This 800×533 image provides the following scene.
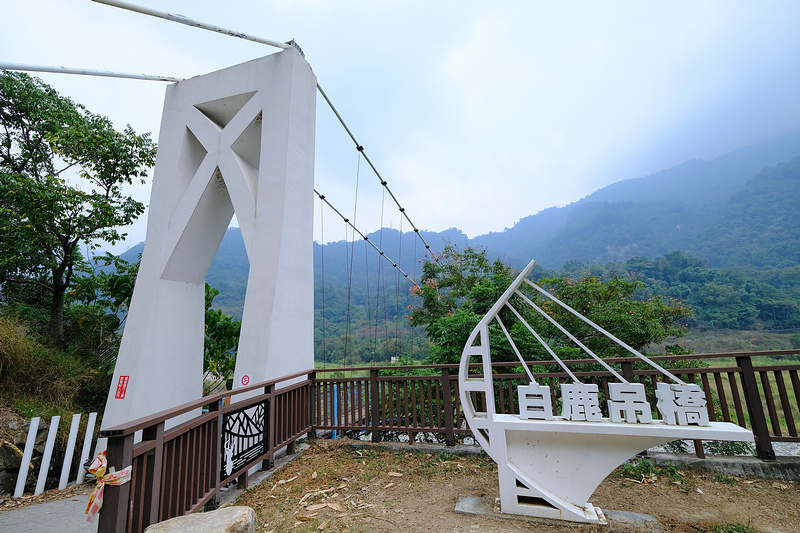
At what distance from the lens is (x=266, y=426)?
329cm

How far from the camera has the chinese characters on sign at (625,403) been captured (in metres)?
2.17

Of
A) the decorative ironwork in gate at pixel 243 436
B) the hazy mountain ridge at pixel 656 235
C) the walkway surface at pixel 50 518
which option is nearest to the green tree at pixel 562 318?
the decorative ironwork in gate at pixel 243 436

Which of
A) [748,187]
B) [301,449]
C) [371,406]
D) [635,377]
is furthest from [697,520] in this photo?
[748,187]

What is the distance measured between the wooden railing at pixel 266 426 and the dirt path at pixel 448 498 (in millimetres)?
348

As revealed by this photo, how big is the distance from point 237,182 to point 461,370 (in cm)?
393

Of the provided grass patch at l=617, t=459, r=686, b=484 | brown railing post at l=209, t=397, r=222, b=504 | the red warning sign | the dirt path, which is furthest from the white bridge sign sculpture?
the red warning sign

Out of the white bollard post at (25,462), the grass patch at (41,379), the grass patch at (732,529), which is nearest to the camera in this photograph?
the grass patch at (732,529)

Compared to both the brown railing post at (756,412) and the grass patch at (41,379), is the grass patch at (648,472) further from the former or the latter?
the grass patch at (41,379)

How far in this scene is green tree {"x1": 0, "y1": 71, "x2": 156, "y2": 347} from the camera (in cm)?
596

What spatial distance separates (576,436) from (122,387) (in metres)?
5.23

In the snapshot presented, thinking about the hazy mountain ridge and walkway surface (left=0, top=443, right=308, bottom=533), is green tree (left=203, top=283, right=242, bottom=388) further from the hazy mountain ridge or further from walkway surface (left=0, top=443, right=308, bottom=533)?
the hazy mountain ridge

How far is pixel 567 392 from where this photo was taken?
2418 millimetres

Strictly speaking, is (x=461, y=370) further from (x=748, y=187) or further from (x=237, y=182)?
(x=748, y=187)

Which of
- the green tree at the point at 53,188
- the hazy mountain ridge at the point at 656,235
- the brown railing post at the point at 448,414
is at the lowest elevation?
the brown railing post at the point at 448,414
